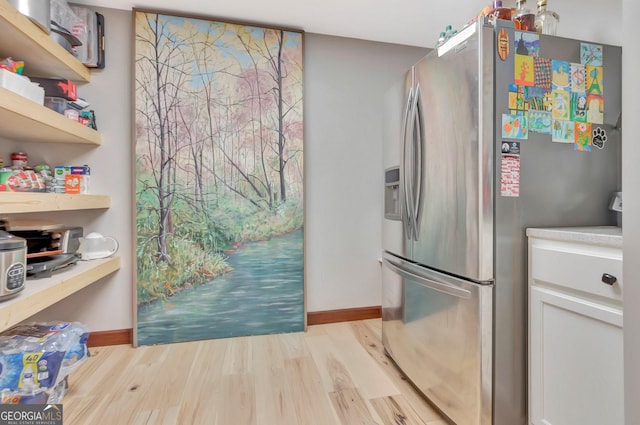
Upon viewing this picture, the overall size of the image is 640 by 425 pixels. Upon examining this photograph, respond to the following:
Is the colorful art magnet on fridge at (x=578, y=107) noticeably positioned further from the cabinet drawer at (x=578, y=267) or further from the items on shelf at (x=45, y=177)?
the items on shelf at (x=45, y=177)

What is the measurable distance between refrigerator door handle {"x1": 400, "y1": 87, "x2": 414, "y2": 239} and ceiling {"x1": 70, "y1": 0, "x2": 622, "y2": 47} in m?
0.86

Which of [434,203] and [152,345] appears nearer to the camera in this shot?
[434,203]

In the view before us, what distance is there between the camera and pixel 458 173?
1285mm

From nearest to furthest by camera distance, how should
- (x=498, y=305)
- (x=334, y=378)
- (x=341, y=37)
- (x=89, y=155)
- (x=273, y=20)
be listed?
1. (x=498, y=305)
2. (x=334, y=378)
3. (x=89, y=155)
4. (x=273, y=20)
5. (x=341, y=37)

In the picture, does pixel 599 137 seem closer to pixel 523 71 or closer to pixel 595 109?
pixel 595 109

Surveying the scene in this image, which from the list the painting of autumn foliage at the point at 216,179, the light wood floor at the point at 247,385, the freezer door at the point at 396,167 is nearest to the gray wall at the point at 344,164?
the painting of autumn foliage at the point at 216,179

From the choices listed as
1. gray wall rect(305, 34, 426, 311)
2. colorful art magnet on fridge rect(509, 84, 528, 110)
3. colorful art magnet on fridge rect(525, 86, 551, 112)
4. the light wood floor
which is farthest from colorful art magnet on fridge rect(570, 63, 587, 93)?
the light wood floor

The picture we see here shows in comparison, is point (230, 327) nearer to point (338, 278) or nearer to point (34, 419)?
point (338, 278)

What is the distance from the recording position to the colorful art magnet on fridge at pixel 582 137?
1.30 meters

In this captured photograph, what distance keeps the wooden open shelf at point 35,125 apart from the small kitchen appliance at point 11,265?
533mm

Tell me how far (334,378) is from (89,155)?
209cm

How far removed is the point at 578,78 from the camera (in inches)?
50.9

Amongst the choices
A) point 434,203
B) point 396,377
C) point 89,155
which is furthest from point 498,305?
point 89,155

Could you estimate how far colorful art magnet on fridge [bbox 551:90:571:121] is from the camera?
50.2 inches
